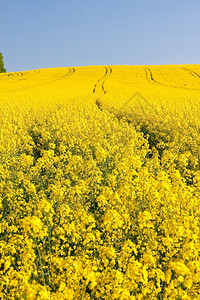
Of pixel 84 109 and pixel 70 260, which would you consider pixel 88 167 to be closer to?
pixel 70 260

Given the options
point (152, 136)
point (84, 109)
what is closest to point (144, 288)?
point (152, 136)

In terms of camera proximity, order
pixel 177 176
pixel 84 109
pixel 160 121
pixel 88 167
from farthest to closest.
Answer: pixel 84 109
pixel 160 121
pixel 88 167
pixel 177 176

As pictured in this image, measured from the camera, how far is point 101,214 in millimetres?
5824

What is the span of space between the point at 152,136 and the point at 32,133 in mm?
6159

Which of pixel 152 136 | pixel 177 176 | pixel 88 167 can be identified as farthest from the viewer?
pixel 152 136

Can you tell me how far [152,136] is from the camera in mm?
13789

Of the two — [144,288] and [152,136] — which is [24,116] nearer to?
[152,136]

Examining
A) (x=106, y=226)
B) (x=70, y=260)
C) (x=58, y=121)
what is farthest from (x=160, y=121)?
(x=70, y=260)

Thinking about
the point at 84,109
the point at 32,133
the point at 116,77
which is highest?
the point at 116,77

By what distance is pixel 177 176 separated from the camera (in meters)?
6.07

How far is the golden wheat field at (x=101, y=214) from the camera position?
10.2ft

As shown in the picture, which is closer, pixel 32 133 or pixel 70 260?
pixel 70 260

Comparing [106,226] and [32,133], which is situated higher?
[32,133]

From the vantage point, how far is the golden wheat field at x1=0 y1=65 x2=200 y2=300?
10.2 ft
